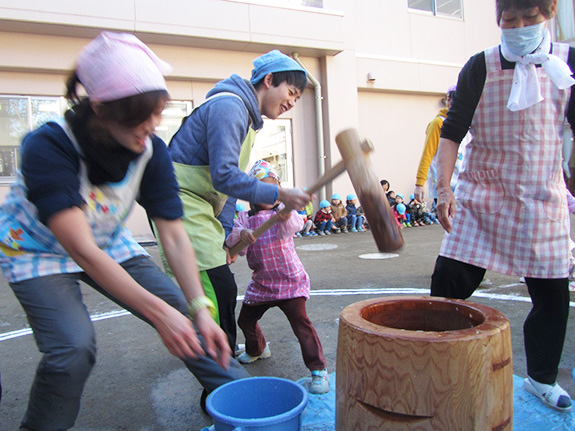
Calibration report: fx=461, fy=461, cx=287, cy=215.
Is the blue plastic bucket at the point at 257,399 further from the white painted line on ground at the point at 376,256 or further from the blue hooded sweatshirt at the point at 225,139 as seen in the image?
the white painted line on ground at the point at 376,256

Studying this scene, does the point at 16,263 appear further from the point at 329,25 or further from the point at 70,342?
the point at 329,25

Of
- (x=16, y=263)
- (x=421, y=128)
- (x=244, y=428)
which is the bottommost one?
(x=244, y=428)

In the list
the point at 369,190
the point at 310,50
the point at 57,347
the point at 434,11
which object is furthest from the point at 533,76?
the point at 434,11

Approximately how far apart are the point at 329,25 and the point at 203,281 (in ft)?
32.4

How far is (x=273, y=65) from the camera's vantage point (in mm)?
2314

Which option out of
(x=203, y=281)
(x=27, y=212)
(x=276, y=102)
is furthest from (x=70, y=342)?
(x=276, y=102)

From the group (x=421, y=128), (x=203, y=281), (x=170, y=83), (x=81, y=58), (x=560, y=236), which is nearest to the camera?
(x=81, y=58)

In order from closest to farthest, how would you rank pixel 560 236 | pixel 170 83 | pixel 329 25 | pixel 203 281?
pixel 560 236
pixel 203 281
pixel 170 83
pixel 329 25

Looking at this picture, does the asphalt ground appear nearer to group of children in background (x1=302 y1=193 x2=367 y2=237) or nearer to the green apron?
the green apron

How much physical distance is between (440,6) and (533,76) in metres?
13.3

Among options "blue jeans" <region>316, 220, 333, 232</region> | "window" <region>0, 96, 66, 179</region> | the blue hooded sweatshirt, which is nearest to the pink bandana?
the blue hooded sweatshirt

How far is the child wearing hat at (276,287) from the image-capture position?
8.56 ft

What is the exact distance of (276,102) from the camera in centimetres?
238

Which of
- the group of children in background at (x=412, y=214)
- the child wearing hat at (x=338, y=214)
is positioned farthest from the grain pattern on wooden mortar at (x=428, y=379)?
the group of children in background at (x=412, y=214)
